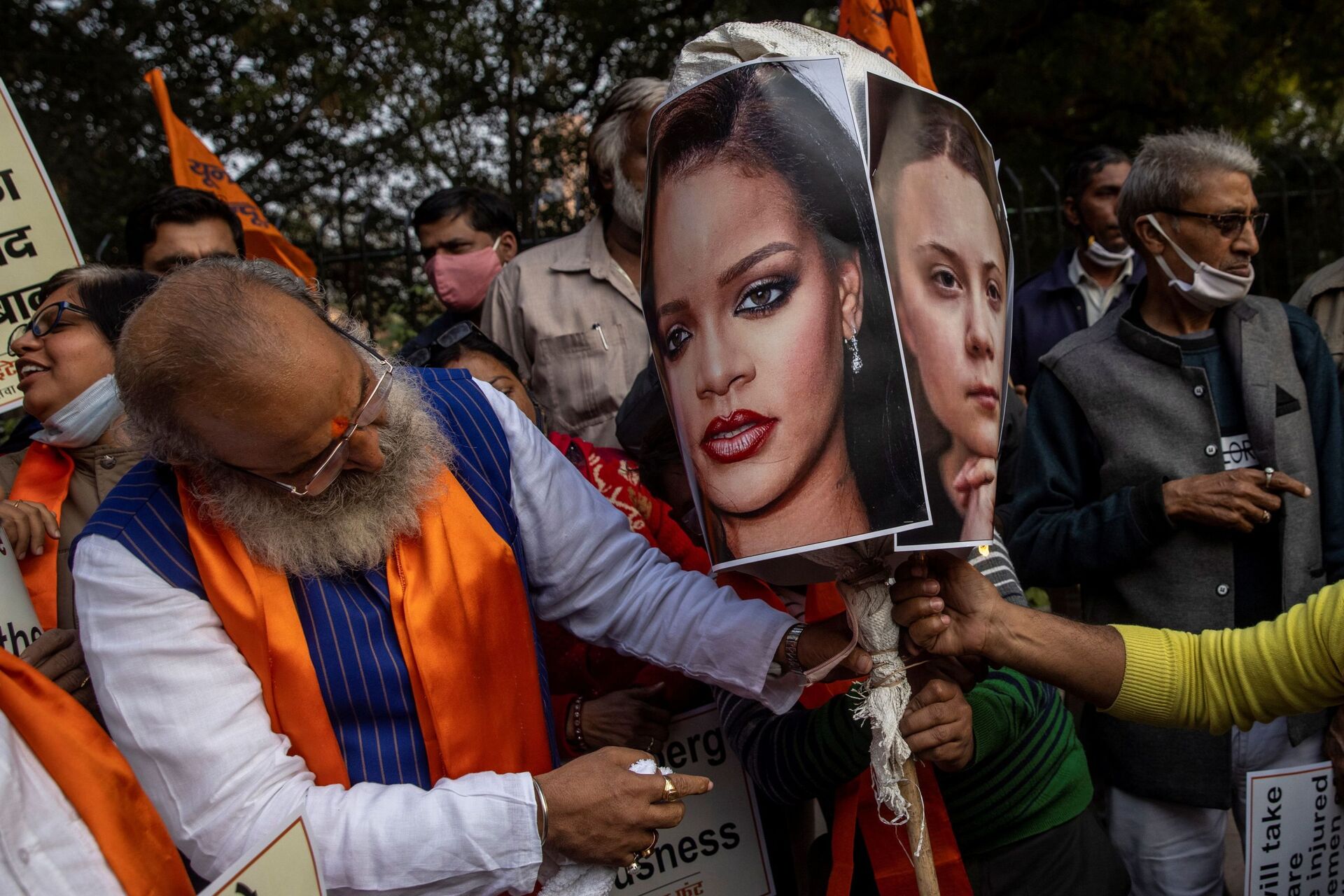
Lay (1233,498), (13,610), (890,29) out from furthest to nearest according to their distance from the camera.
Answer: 1. (890,29)
2. (1233,498)
3. (13,610)

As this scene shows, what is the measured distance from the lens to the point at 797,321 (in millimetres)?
1623

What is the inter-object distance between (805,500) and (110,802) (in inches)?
44.6

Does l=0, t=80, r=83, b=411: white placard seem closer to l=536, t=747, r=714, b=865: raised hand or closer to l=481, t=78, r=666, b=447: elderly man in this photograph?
l=481, t=78, r=666, b=447: elderly man

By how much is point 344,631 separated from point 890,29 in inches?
133

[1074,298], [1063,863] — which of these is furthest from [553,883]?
[1074,298]

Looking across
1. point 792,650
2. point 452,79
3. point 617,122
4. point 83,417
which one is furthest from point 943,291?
point 452,79

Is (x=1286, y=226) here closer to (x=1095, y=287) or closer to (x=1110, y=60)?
(x=1095, y=287)

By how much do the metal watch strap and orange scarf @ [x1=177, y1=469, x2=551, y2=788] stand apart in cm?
47

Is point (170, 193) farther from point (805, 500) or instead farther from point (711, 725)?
point (805, 500)

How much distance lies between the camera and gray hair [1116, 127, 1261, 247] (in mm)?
3180

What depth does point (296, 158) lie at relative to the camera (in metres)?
10.5

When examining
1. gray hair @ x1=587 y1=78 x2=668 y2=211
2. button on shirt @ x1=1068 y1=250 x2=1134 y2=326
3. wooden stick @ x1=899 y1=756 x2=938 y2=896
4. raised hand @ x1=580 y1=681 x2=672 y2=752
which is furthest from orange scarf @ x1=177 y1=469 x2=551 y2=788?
button on shirt @ x1=1068 y1=250 x2=1134 y2=326

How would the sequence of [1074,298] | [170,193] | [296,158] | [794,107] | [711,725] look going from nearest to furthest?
[794,107]
[711,725]
[170,193]
[1074,298]
[296,158]

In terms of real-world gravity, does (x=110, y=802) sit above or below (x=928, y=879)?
above
